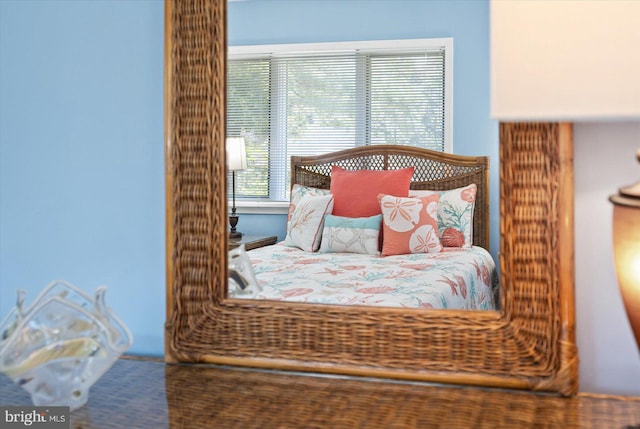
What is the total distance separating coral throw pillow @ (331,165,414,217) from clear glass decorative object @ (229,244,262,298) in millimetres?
211

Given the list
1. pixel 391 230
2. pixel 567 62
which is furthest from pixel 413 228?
pixel 567 62

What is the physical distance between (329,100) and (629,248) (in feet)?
1.95

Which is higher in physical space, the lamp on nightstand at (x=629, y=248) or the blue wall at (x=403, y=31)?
the blue wall at (x=403, y=31)

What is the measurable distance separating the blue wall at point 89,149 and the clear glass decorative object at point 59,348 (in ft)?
0.77

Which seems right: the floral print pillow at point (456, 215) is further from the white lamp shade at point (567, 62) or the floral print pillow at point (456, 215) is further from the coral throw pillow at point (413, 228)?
the white lamp shade at point (567, 62)

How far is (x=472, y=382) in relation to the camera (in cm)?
117

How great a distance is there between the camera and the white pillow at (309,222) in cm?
125

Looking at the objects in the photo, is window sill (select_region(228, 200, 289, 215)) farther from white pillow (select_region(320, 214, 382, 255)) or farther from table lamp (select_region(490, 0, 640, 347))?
table lamp (select_region(490, 0, 640, 347))

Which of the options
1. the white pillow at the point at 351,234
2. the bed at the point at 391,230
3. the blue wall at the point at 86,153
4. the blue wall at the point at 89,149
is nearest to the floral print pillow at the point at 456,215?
the bed at the point at 391,230

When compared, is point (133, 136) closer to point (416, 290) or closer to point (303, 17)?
point (303, 17)

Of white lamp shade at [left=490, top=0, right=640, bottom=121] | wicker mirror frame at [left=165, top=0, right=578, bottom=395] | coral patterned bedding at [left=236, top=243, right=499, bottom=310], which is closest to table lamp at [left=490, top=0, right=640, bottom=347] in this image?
white lamp shade at [left=490, top=0, right=640, bottom=121]

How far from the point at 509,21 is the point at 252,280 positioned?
2.23 feet

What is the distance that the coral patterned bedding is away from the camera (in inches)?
46.9

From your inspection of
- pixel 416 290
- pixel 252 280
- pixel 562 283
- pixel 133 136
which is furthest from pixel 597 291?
pixel 133 136
